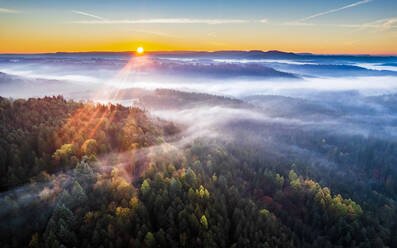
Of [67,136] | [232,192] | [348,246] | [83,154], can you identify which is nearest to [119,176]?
[83,154]

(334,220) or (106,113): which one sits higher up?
(106,113)

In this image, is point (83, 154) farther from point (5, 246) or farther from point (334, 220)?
point (334, 220)

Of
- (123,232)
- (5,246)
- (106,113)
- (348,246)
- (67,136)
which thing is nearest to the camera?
(5,246)

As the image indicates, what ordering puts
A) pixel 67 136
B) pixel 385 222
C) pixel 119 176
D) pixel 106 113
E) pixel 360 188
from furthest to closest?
pixel 360 188 → pixel 106 113 → pixel 385 222 → pixel 67 136 → pixel 119 176

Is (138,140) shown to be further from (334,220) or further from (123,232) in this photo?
(334,220)

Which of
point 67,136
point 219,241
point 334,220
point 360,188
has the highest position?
point 67,136

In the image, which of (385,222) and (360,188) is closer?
(385,222)
